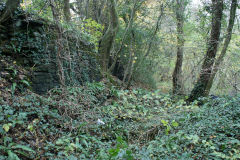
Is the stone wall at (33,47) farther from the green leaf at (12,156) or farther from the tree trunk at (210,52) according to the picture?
the tree trunk at (210,52)

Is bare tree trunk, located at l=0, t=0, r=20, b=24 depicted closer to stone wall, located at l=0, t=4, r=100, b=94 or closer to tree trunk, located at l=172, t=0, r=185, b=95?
stone wall, located at l=0, t=4, r=100, b=94

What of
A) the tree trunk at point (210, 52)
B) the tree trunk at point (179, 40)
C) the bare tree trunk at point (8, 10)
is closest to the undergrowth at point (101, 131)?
the tree trunk at point (210, 52)

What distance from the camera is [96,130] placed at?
199 inches

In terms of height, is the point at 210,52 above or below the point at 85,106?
above

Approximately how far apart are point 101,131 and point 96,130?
18 centimetres

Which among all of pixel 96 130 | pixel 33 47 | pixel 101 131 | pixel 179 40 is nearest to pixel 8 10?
pixel 33 47

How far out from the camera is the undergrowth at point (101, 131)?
340cm

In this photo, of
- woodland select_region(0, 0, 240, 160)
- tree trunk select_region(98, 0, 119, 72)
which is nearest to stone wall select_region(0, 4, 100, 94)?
woodland select_region(0, 0, 240, 160)

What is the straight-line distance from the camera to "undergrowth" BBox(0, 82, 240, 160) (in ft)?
11.2

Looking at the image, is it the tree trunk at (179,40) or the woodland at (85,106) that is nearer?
the woodland at (85,106)

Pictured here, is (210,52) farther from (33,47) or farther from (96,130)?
(33,47)

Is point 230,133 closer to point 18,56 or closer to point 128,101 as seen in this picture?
point 128,101

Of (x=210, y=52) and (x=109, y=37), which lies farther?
(x=109, y=37)

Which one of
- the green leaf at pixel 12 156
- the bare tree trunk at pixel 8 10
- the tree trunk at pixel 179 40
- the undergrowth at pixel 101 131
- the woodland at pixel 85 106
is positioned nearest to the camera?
the green leaf at pixel 12 156
